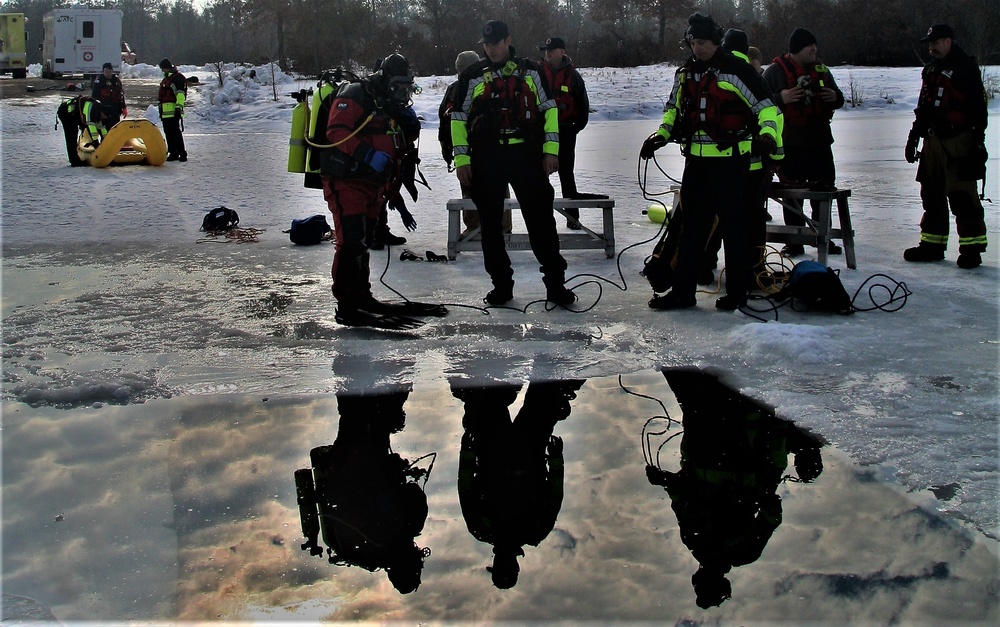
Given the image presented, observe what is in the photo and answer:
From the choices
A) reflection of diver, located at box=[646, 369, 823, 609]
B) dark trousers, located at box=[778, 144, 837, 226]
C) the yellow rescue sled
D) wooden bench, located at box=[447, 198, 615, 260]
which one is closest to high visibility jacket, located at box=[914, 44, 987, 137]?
dark trousers, located at box=[778, 144, 837, 226]

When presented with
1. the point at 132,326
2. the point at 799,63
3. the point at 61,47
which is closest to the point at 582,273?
the point at 799,63

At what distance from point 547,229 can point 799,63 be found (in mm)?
2949

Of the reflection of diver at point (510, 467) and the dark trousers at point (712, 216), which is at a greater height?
the dark trousers at point (712, 216)

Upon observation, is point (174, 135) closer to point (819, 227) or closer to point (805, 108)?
point (805, 108)

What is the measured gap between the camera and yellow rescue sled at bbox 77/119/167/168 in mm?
14977

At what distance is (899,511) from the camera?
3.51 metres

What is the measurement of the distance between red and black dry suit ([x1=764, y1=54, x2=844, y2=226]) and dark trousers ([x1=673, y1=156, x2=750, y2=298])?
6.01 ft

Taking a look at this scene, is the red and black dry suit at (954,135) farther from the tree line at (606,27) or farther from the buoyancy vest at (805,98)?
the tree line at (606,27)

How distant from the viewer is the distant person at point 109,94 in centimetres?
1727

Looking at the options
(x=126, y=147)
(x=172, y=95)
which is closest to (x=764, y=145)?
(x=172, y=95)

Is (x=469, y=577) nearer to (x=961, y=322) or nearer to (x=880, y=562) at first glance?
(x=880, y=562)

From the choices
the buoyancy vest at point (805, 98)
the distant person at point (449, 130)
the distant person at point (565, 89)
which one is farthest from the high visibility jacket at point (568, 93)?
the buoyancy vest at point (805, 98)

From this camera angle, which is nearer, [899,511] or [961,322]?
[899,511]

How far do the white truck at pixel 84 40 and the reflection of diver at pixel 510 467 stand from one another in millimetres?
36310
